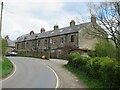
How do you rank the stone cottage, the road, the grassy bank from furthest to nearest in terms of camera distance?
1. the stone cottage
2. the grassy bank
3. the road

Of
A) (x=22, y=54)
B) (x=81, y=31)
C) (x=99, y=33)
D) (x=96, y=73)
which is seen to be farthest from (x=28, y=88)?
(x=22, y=54)

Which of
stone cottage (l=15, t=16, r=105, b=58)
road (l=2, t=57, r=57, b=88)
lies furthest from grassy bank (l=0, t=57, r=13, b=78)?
stone cottage (l=15, t=16, r=105, b=58)

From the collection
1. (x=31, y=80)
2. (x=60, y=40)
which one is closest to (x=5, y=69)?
(x=31, y=80)

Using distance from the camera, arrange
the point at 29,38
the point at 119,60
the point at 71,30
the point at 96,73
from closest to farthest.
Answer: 1. the point at 119,60
2. the point at 96,73
3. the point at 71,30
4. the point at 29,38

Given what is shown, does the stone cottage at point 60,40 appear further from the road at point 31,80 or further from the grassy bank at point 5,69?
the road at point 31,80

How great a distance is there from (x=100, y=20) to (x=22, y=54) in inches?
1818

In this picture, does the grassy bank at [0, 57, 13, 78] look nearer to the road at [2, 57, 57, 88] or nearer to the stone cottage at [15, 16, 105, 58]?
the road at [2, 57, 57, 88]

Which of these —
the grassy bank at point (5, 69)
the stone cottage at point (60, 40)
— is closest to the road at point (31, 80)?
the grassy bank at point (5, 69)

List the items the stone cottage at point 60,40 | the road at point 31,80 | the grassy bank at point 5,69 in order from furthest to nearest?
the stone cottage at point 60,40, the grassy bank at point 5,69, the road at point 31,80

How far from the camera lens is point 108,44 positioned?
37125 millimetres

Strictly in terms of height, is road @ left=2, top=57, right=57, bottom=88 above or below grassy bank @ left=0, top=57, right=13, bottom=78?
below

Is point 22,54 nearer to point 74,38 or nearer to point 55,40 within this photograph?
point 55,40

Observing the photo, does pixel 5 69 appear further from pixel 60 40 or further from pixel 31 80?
pixel 60 40

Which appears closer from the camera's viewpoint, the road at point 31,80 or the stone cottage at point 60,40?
the road at point 31,80
